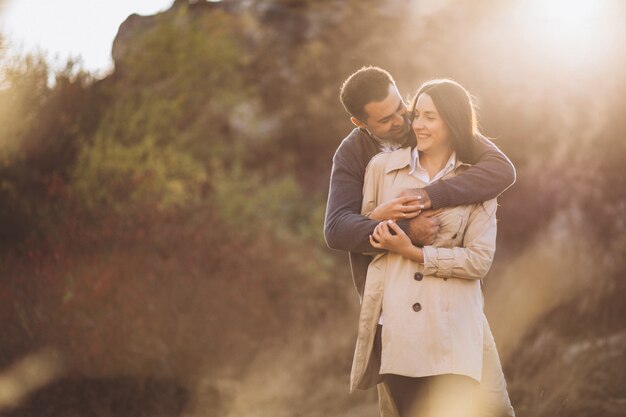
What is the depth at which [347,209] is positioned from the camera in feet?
10.3

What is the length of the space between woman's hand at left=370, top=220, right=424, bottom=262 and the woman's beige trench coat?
0.15 ft

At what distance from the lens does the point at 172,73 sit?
12.4m

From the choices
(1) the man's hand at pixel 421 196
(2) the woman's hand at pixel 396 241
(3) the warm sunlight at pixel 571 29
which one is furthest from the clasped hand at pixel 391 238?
(3) the warm sunlight at pixel 571 29

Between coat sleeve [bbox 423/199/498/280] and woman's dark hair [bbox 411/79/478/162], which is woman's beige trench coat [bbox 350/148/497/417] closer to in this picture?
coat sleeve [bbox 423/199/498/280]

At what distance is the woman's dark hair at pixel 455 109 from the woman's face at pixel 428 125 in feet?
0.05

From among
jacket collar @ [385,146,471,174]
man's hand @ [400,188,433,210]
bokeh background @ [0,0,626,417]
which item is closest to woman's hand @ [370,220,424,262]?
man's hand @ [400,188,433,210]

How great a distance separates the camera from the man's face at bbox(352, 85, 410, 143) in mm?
3137

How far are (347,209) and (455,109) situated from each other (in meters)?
0.57

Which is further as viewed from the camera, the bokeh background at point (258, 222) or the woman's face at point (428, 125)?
the bokeh background at point (258, 222)

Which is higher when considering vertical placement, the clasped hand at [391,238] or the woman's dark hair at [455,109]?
the woman's dark hair at [455,109]

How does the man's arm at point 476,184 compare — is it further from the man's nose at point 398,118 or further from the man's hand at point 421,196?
the man's nose at point 398,118

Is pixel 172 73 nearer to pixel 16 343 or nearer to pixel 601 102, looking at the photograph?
pixel 601 102

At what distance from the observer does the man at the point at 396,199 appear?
117 inches

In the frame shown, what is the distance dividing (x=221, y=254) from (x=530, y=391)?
288 centimetres
